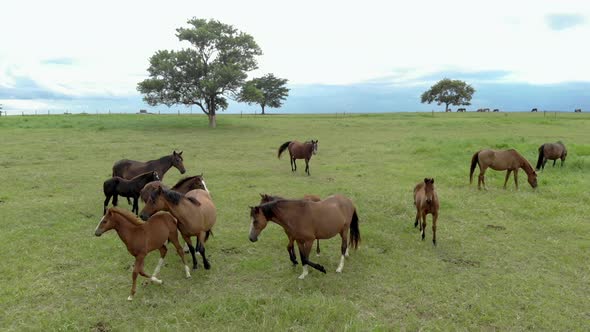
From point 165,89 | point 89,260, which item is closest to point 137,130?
point 165,89

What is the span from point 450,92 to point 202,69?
6553cm

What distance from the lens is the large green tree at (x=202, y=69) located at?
35281mm

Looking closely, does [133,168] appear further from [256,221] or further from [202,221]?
[256,221]

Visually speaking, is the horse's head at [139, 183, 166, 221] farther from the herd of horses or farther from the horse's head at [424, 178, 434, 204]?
the horse's head at [424, 178, 434, 204]

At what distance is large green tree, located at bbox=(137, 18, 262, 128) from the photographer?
116 feet

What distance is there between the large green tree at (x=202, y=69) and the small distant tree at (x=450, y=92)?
59.4m

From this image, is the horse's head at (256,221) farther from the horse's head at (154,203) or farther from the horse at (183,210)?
the horse's head at (154,203)

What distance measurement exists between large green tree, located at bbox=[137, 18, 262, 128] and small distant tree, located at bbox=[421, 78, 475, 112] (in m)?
59.4

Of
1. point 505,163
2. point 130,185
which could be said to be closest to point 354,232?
point 130,185

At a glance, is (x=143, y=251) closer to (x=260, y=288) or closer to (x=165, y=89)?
(x=260, y=288)

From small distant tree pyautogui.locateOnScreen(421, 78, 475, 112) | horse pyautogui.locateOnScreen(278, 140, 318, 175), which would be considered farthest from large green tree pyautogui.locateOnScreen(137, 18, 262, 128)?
small distant tree pyautogui.locateOnScreen(421, 78, 475, 112)

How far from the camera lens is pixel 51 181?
44.5 feet

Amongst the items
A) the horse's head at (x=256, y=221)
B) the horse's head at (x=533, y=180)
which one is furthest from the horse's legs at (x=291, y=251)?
the horse's head at (x=533, y=180)

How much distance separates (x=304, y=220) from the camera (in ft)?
19.7
